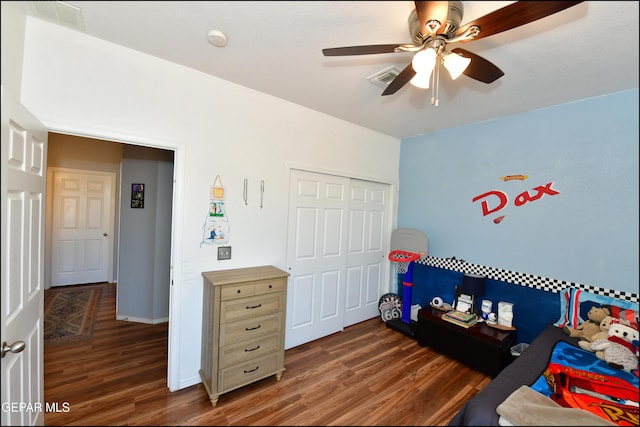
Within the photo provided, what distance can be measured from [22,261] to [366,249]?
296 centimetres

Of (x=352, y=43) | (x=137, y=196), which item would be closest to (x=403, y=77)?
(x=352, y=43)

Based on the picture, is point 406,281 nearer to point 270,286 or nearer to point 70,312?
point 270,286

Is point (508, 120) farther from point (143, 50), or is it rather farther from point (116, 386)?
point (116, 386)

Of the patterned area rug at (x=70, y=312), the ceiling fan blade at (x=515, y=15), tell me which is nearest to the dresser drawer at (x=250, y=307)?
the patterned area rug at (x=70, y=312)

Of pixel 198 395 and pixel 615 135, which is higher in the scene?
pixel 615 135

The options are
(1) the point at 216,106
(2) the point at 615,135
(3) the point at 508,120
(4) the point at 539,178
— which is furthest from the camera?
(3) the point at 508,120

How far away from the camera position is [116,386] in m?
1.90

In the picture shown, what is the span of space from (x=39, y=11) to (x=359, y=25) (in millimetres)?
1756

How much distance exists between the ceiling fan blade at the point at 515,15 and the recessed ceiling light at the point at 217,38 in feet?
4.36

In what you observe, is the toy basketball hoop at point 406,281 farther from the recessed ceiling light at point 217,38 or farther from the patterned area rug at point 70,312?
the patterned area rug at point 70,312

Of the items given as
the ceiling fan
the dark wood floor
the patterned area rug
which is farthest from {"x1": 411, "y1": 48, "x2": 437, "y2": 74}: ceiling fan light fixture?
the patterned area rug

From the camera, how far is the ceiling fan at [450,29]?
104 centimetres

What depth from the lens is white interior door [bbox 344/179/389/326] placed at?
10.4ft

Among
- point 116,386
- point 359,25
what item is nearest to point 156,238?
point 116,386
